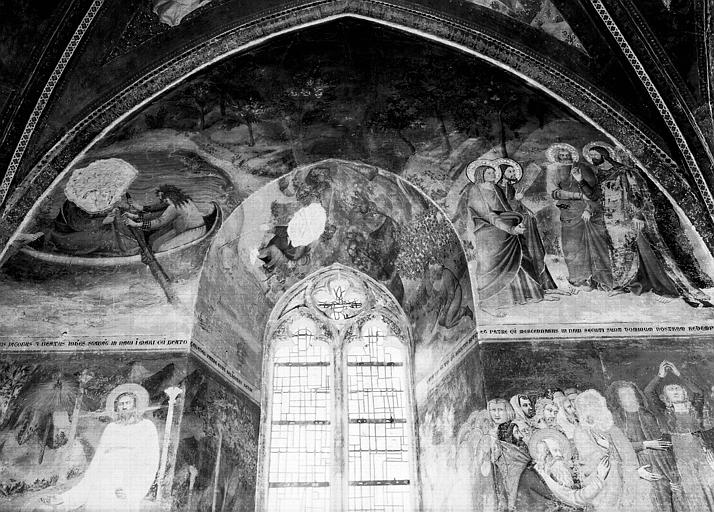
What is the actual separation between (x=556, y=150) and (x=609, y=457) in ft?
14.5

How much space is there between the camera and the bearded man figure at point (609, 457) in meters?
9.10

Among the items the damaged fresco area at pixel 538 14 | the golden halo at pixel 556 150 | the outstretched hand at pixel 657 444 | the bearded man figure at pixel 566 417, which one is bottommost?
the outstretched hand at pixel 657 444

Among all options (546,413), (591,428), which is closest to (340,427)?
(546,413)

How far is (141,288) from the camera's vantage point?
10.7m

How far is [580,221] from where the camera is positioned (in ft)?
36.5

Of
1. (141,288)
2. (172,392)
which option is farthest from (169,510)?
(141,288)

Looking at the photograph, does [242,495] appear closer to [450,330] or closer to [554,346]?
[450,330]

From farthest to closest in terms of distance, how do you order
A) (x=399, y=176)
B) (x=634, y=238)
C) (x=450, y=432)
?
1. (x=399, y=176)
2. (x=634, y=238)
3. (x=450, y=432)

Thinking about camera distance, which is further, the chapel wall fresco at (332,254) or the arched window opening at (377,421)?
the arched window opening at (377,421)

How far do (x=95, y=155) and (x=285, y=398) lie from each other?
15.1 ft

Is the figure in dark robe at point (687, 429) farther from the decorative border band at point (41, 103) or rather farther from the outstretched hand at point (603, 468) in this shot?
the decorative border band at point (41, 103)

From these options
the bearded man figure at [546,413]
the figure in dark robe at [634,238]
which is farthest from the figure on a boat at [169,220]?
the figure in dark robe at [634,238]

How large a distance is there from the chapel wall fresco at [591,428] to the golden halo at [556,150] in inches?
109

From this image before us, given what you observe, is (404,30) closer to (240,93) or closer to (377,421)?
(240,93)
